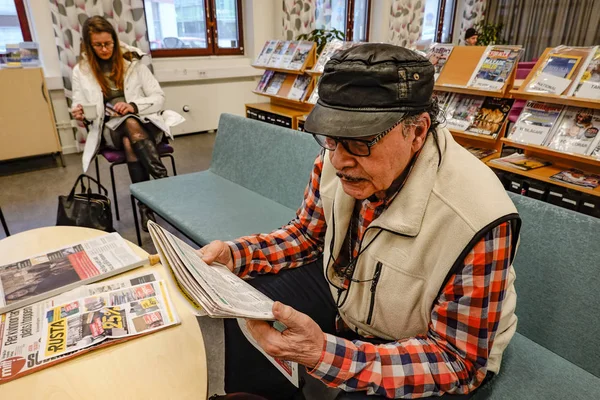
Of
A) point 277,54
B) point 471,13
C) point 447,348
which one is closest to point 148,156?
point 277,54

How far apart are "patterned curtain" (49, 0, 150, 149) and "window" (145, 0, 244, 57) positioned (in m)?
0.41

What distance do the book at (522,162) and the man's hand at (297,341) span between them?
6.92 ft

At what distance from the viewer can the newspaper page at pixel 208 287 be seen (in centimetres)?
73

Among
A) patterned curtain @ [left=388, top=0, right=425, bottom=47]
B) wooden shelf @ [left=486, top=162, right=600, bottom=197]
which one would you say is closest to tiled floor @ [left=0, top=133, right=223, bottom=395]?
wooden shelf @ [left=486, top=162, right=600, bottom=197]

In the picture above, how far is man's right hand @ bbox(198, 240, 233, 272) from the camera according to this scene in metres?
1.09

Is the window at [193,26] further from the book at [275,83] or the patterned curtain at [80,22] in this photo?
the book at [275,83]

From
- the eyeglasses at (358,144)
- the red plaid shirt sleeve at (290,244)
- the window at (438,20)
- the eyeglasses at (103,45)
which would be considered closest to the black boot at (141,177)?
the eyeglasses at (103,45)

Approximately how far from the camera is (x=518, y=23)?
7.63m

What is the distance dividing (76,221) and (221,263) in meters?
1.27

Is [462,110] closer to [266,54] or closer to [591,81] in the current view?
[591,81]

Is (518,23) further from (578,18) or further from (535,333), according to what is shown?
(535,333)

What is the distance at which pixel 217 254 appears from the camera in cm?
112

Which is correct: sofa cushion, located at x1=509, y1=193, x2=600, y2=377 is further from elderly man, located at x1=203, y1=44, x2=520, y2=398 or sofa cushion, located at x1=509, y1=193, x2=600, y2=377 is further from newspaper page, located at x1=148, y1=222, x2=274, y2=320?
newspaper page, located at x1=148, y1=222, x2=274, y2=320

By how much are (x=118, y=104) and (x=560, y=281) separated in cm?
273
